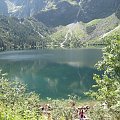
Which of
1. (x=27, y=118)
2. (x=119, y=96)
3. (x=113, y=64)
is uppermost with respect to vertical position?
(x=113, y=64)

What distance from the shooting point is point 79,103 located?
75.4 metres

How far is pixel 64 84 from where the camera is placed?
105 metres

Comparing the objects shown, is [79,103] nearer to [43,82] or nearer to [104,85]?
[43,82]

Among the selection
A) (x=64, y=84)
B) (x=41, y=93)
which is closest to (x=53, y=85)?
(x=64, y=84)

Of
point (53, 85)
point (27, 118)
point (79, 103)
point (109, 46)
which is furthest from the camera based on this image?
point (53, 85)

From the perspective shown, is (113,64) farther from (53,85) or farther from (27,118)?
(53,85)

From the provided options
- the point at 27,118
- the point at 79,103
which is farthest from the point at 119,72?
the point at 79,103

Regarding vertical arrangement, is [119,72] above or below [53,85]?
above

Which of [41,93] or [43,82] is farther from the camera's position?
[43,82]

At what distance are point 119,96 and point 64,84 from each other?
90.8m

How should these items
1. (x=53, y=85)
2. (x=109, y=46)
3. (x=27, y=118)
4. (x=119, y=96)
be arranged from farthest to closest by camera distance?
(x=53, y=85) < (x=109, y=46) < (x=27, y=118) < (x=119, y=96)

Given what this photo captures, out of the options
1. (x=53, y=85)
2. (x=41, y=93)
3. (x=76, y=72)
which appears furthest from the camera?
(x=76, y=72)

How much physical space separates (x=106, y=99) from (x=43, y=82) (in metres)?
94.2

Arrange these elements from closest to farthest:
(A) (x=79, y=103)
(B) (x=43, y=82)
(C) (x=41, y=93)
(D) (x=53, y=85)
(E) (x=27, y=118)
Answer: (E) (x=27, y=118) → (A) (x=79, y=103) → (C) (x=41, y=93) → (D) (x=53, y=85) → (B) (x=43, y=82)
